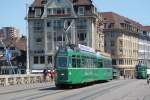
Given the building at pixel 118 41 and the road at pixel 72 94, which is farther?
the building at pixel 118 41

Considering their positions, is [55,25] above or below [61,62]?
above

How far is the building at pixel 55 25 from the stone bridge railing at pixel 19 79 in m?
46.5

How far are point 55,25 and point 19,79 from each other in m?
55.4

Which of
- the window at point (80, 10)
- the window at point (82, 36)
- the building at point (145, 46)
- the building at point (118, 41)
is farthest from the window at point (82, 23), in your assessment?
the building at point (145, 46)

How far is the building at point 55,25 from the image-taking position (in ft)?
341

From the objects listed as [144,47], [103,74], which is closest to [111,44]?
[144,47]

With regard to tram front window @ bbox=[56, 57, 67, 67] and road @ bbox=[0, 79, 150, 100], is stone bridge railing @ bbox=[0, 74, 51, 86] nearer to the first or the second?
road @ bbox=[0, 79, 150, 100]

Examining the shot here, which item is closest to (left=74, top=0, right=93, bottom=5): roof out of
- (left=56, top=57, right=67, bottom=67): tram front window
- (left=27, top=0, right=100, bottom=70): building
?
(left=27, top=0, right=100, bottom=70): building

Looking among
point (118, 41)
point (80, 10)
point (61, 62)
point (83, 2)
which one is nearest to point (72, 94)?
point (61, 62)

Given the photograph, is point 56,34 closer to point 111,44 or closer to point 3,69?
point 3,69

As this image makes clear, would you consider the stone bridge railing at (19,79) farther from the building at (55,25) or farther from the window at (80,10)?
the window at (80,10)

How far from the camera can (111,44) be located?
441 ft

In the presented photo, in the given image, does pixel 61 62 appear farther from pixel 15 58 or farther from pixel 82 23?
pixel 15 58

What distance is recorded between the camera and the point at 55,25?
106 metres
